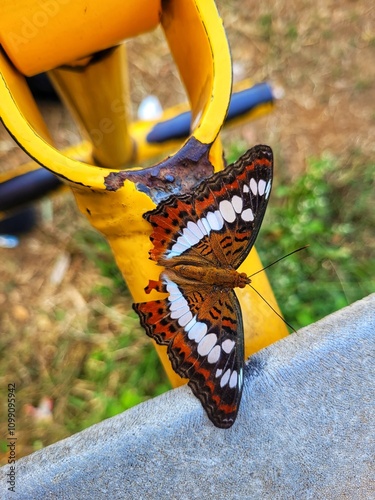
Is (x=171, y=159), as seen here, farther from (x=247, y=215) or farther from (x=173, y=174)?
(x=247, y=215)

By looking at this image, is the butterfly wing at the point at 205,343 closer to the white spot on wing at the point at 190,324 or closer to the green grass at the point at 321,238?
the white spot on wing at the point at 190,324

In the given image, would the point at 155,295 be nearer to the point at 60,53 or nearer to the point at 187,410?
the point at 187,410

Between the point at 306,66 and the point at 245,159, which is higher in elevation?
the point at 245,159

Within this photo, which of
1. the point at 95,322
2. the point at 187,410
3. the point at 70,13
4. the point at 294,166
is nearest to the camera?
the point at 70,13

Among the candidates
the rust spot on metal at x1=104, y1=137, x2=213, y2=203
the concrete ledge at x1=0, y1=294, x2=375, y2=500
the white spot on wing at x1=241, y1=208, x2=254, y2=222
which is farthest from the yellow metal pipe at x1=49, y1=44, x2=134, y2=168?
the concrete ledge at x1=0, y1=294, x2=375, y2=500

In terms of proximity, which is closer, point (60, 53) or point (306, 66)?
point (60, 53)

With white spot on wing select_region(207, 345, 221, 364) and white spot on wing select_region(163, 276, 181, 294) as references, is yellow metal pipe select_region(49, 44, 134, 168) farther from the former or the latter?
white spot on wing select_region(207, 345, 221, 364)

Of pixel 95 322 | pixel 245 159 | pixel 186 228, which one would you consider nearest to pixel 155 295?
pixel 186 228

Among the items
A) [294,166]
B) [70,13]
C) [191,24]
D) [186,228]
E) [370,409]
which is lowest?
[370,409]
